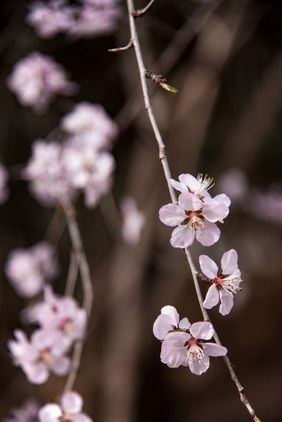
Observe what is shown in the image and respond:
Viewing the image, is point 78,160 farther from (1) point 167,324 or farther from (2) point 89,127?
(1) point 167,324

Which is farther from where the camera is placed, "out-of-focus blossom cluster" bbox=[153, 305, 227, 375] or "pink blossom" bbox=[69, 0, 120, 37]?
"pink blossom" bbox=[69, 0, 120, 37]

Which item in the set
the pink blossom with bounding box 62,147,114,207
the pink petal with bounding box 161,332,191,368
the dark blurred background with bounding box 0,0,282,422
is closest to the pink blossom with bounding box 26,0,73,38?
the dark blurred background with bounding box 0,0,282,422

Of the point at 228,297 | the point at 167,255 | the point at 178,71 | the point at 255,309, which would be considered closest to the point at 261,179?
the point at 255,309

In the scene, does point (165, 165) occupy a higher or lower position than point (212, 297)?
higher

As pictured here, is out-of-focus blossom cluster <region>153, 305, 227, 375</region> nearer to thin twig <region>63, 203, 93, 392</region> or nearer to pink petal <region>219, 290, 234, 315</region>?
pink petal <region>219, 290, 234, 315</region>

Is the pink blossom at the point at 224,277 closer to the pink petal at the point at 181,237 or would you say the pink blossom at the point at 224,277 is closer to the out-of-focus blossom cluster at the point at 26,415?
the pink petal at the point at 181,237

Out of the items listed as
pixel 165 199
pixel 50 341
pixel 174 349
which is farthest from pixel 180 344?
pixel 165 199

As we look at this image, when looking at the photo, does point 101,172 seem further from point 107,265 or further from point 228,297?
point 107,265
